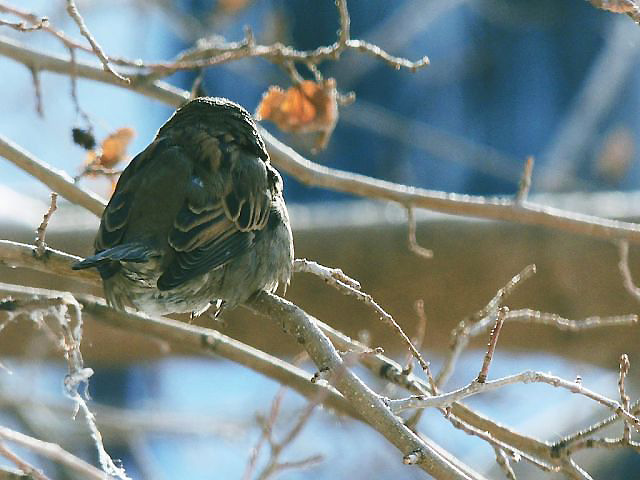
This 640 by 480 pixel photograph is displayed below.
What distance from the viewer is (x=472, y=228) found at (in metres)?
6.89

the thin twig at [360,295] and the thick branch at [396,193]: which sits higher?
the thick branch at [396,193]

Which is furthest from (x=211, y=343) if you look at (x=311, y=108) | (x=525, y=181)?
(x=525, y=181)

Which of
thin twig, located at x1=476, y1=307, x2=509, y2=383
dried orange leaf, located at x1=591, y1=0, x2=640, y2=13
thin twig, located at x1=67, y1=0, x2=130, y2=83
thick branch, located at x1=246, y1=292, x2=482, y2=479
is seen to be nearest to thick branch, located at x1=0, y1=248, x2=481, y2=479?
thick branch, located at x1=246, y1=292, x2=482, y2=479

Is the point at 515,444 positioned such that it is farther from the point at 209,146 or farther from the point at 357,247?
the point at 357,247

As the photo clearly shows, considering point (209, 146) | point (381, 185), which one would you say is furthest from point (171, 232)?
point (381, 185)

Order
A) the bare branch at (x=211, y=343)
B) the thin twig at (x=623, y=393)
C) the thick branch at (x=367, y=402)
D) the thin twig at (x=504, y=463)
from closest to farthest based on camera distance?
the thick branch at (x=367, y=402) < the thin twig at (x=623, y=393) < the thin twig at (x=504, y=463) < the bare branch at (x=211, y=343)

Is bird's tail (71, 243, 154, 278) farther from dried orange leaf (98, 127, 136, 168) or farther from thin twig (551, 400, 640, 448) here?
thin twig (551, 400, 640, 448)

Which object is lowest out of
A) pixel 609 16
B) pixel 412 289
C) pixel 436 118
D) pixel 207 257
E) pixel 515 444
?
pixel 515 444

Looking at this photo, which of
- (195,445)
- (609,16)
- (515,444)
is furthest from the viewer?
(609,16)

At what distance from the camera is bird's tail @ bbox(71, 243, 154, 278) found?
3.71 meters

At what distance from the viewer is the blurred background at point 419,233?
6.84 meters

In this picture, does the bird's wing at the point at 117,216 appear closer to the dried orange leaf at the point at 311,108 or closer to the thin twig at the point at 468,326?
the dried orange leaf at the point at 311,108

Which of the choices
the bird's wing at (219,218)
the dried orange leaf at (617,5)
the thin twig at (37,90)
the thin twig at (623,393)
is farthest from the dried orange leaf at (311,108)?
the thin twig at (623,393)

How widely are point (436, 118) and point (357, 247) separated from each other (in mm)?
5791
